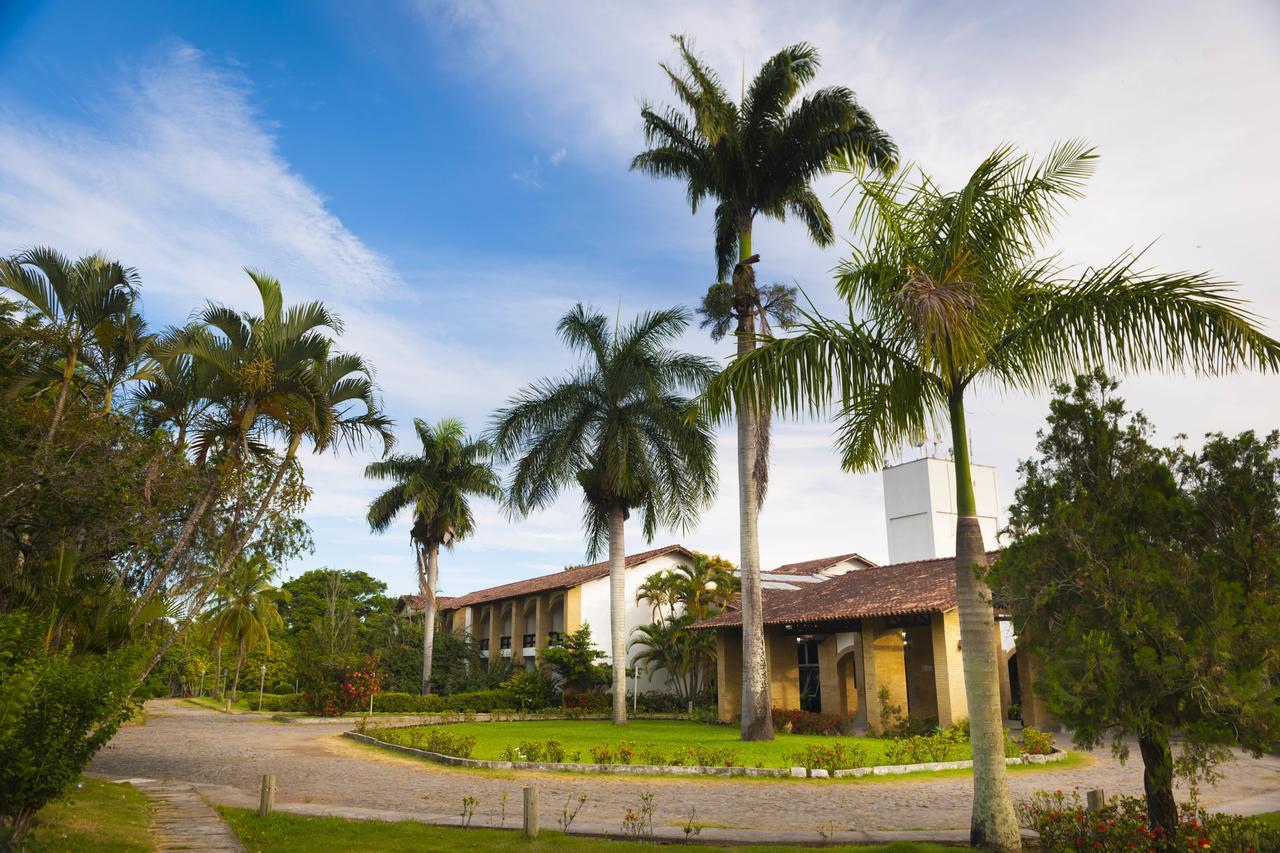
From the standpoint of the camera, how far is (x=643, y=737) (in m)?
22.9

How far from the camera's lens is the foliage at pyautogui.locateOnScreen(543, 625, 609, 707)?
115ft

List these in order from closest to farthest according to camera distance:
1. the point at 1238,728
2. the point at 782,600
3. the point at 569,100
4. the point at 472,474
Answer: the point at 1238,728
the point at 569,100
the point at 782,600
the point at 472,474

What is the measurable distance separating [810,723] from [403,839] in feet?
58.2

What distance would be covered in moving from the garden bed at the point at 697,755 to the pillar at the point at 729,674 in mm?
6213

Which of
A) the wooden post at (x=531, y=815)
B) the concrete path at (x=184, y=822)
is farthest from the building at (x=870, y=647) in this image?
the concrete path at (x=184, y=822)

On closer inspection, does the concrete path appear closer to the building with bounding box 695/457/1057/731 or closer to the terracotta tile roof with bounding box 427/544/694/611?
the building with bounding box 695/457/1057/731

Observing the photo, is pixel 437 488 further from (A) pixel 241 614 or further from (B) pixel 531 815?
(B) pixel 531 815

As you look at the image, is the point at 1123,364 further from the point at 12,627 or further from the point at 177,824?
the point at 177,824

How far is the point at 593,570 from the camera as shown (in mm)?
41906

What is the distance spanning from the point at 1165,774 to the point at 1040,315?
4665 millimetres

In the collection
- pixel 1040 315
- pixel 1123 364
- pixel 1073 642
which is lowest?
pixel 1073 642

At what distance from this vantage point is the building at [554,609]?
3928cm

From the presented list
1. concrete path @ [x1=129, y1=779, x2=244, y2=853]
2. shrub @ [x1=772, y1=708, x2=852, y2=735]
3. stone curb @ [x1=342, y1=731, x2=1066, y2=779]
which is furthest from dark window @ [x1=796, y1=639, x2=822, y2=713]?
concrete path @ [x1=129, y1=779, x2=244, y2=853]

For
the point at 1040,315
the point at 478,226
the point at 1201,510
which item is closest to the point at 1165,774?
the point at 1201,510
